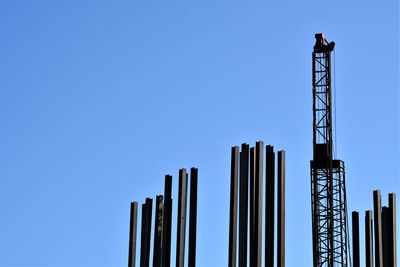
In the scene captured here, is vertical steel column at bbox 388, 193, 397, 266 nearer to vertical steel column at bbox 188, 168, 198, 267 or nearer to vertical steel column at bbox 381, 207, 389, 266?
vertical steel column at bbox 381, 207, 389, 266

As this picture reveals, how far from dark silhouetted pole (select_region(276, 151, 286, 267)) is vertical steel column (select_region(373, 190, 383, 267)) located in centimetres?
290

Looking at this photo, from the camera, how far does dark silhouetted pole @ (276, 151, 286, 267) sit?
71.1ft

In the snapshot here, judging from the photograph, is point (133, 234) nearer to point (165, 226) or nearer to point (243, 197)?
point (165, 226)

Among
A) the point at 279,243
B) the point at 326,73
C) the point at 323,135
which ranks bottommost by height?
the point at 279,243

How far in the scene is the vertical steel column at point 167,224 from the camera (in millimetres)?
22781

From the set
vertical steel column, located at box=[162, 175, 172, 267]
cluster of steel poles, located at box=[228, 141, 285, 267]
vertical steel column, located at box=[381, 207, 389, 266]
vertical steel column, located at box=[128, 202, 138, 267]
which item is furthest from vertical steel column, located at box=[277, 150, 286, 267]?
vertical steel column, located at box=[128, 202, 138, 267]

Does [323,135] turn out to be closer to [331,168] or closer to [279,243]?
[331,168]

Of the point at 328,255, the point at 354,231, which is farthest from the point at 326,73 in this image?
the point at 354,231

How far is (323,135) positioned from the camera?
4709cm

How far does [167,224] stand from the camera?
23.0 m

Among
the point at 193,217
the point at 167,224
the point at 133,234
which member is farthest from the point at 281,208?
the point at 133,234

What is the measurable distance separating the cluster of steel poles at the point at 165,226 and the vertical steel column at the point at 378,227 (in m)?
4.87

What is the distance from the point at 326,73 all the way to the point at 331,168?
5690 mm

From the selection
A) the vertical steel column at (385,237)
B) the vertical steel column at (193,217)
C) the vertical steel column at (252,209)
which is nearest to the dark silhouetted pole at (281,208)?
the vertical steel column at (252,209)
